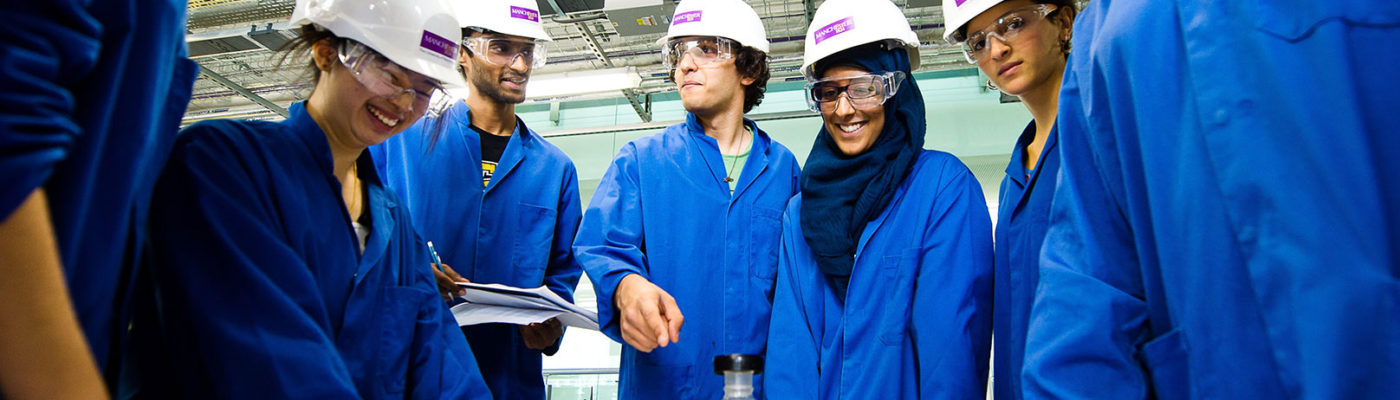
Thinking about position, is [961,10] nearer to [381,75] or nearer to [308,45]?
[381,75]

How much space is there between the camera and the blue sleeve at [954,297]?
1.37 m

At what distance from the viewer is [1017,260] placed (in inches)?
56.1

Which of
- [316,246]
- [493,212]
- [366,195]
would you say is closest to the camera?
[316,246]

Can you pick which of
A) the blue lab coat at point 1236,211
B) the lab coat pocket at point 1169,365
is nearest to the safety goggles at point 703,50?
the blue lab coat at point 1236,211

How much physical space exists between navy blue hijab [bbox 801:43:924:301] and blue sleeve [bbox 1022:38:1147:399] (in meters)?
0.69

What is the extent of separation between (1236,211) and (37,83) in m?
0.91

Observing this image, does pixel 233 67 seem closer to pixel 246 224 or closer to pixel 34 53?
pixel 246 224

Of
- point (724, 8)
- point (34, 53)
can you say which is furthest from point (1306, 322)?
point (724, 8)

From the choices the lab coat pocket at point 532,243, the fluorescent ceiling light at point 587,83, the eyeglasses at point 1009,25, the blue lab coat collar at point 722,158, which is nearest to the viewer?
the eyeglasses at point 1009,25

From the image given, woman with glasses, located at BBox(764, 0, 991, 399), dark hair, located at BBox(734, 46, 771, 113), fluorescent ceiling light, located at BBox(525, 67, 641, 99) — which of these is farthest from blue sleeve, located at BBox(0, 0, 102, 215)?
fluorescent ceiling light, located at BBox(525, 67, 641, 99)

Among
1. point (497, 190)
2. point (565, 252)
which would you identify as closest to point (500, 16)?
point (497, 190)

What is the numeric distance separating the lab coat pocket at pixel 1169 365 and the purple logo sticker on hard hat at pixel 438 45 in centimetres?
118

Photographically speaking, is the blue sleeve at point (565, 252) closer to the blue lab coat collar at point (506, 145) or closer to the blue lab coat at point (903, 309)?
the blue lab coat collar at point (506, 145)

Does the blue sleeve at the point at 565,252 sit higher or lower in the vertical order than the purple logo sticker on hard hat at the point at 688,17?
lower
